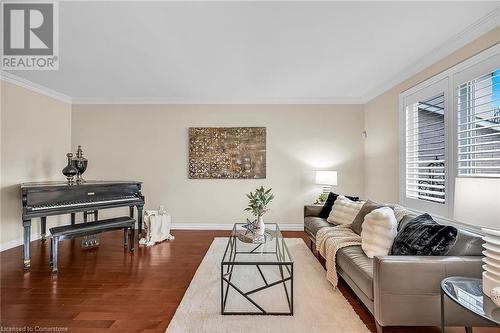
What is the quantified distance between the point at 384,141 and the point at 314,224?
200cm

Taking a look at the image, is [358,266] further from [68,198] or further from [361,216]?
[68,198]

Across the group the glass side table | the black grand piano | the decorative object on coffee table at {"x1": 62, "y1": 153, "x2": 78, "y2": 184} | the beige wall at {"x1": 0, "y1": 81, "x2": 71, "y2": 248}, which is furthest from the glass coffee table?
the beige wall at {"x1": 0, "y1": 81, "x2": 71, "y2": 248}

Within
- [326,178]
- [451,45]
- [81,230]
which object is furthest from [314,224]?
[81,230]

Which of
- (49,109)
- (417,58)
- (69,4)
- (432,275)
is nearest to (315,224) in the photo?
(432,275)

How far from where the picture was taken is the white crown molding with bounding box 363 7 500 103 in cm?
230

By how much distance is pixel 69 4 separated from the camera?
2.11m

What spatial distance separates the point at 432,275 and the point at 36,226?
18.4ft

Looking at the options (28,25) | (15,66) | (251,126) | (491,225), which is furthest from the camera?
(251,126)

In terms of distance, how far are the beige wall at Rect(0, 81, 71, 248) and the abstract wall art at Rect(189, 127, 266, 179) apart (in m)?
2.50

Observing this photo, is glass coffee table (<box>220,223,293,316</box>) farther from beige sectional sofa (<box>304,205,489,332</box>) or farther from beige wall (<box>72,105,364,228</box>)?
beige wall (<box>72,105,364,228</box>)

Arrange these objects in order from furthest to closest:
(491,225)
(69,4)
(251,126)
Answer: (251,126) < (69,4) < (491,225)

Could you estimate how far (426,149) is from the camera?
319 cm

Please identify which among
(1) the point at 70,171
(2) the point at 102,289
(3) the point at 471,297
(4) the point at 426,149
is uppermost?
(4) the point at 426,149

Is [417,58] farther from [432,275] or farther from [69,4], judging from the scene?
[69,4]
